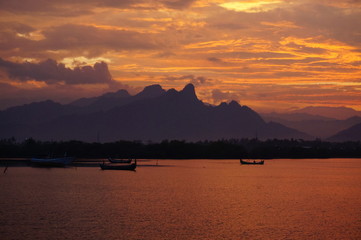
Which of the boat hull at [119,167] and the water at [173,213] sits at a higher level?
the boat hull at [119,167]

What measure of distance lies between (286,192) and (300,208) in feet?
66.6

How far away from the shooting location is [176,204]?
212 ft

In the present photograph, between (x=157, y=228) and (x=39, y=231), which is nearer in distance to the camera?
(x=39, y=231)

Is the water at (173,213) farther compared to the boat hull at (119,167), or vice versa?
the boat hull at (119,167)

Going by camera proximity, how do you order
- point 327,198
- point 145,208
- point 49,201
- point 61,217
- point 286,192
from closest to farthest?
1. point 61,217
2. point 145,208
3. point 49,201
4. point 327,198
5. point 286,192

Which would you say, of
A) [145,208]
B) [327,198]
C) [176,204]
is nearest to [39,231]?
[145,208]

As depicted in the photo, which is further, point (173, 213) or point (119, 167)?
point (119, 167)

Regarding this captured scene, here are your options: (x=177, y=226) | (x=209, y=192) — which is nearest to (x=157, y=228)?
(x=177, y=226)

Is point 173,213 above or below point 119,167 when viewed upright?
below

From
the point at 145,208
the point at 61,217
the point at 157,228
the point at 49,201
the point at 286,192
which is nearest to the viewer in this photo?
the point at 157,228

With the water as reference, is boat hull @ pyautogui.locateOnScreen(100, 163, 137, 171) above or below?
above

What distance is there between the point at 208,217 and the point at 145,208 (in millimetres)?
9033

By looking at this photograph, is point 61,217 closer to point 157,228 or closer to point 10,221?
point 10,221

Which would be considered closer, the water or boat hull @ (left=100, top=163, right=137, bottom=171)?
the water
